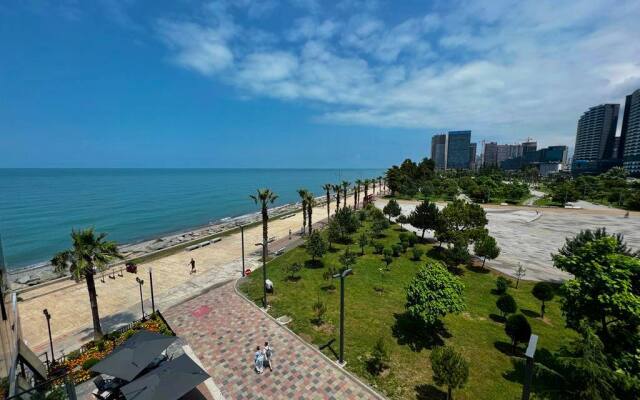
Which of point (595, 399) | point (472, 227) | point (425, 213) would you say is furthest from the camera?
point (425, 213)

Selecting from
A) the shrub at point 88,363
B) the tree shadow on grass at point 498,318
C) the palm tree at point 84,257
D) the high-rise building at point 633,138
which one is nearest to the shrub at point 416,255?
the tree shadow on grass at point 498,318

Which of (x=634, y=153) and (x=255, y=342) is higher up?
(x=634, y=153)

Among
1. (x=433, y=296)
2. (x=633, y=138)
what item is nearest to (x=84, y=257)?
(x=433, y=296)

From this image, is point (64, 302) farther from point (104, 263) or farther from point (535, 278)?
point (535, 278)

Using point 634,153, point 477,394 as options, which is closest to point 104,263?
point 477,394

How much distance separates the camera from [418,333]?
664 inches

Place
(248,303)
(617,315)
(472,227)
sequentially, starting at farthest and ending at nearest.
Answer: (472,227) → (248,303) → (617,315)

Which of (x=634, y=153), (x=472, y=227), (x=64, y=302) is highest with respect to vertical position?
(x=634, y=153)

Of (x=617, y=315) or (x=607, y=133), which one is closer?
(x=617, y=315)

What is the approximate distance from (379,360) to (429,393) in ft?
8.07

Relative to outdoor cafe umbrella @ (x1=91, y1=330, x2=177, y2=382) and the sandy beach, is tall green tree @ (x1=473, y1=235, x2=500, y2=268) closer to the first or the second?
the sandy beach

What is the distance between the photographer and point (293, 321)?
59.8 ft

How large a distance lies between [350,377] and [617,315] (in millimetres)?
10683

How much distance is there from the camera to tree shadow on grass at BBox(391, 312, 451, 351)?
15867 mm
